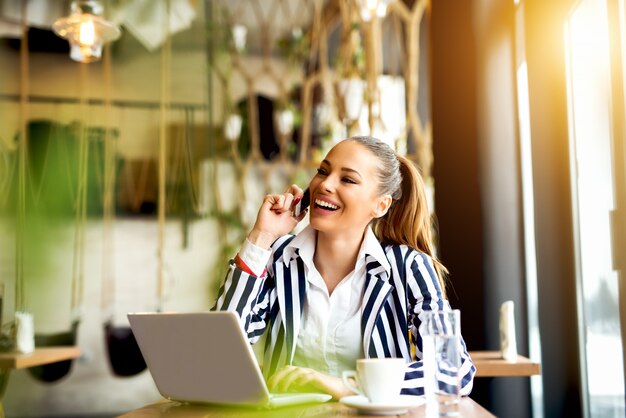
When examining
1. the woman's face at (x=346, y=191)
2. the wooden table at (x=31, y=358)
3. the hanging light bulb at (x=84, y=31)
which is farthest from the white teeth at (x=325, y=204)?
the hanging light bulb at (x=84, y=31)

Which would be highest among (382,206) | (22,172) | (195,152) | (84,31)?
(84,31)

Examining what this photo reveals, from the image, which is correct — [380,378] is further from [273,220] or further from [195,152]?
[195,152]

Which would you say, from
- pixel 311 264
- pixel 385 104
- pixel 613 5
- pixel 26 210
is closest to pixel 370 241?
pixel 311 264

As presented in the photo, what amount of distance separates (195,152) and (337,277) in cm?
317

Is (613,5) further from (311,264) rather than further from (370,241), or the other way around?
(311,264)

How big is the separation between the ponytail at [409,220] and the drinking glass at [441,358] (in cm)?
74

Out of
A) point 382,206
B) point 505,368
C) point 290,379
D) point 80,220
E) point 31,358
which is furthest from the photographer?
point 80,220

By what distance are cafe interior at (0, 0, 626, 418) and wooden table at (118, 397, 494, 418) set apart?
1.68 m

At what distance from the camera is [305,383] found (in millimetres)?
1409

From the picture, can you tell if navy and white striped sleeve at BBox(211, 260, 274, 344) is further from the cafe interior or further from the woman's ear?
the cafe interior

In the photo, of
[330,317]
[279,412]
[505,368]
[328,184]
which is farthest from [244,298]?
[505,368]

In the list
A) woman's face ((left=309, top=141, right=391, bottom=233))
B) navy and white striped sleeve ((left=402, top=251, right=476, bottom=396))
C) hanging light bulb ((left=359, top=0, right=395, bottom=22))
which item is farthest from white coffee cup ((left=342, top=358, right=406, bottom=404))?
hanging light bulb ((left=359, top=0, right=395, bottom=22))

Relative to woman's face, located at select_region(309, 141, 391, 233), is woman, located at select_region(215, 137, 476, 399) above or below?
below

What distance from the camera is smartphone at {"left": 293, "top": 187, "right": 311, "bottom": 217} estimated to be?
2.04m
